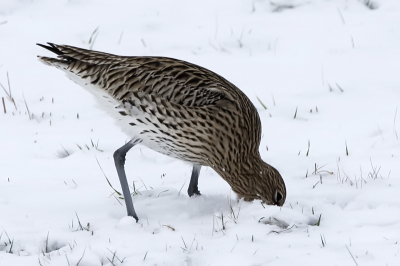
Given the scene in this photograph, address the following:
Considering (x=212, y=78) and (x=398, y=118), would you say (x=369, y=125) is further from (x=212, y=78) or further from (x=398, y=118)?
(x=212, y=78)

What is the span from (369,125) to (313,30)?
2.91 metres

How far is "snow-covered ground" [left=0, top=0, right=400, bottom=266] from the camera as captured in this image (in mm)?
4211

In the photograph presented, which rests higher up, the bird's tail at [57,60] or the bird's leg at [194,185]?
the bird's tail at [57,60]

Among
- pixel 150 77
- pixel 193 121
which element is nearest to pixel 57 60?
pixel 150 77

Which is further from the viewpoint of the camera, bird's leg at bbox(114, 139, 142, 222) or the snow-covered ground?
bird's leg at bbox(114, 139, 142, 222)

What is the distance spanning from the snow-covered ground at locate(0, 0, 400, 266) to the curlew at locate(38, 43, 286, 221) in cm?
24

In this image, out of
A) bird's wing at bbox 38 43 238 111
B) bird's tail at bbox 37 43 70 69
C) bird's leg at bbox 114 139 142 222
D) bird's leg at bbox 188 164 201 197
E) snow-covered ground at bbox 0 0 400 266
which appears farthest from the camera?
bird's tail at bbox 37 43 70 69

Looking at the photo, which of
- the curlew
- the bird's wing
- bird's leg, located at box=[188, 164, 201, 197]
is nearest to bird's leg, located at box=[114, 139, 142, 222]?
the curlew

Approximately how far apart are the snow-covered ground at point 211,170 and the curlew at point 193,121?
241mm

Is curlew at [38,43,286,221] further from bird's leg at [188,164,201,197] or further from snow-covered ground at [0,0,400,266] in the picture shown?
snow-covered ground at [0,0,400,266]

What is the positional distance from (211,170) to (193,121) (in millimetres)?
1130

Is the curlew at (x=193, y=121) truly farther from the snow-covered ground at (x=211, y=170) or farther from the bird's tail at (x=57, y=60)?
the bird's tail at (x=57, y=60)

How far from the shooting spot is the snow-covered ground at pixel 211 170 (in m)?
4.21

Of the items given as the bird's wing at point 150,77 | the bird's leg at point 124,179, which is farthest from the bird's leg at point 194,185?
the bird's wing at point 150,77
